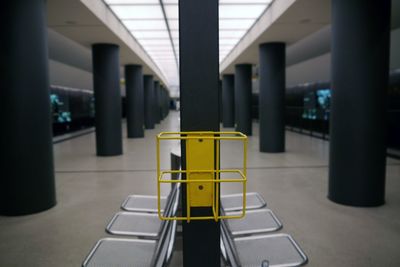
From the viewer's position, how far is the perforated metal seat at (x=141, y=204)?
5.64 m

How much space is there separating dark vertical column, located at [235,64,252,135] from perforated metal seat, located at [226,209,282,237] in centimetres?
1255

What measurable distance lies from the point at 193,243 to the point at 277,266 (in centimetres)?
113

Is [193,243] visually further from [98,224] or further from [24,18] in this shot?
[24,18]

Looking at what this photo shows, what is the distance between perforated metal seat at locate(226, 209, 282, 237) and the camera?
4.66 meters

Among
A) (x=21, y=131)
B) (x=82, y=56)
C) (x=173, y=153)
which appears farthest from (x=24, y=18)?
(x=82, y=56)

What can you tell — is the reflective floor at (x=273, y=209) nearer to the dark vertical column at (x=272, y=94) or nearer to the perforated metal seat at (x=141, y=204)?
the perforated metal seat at (x=141, y=204)

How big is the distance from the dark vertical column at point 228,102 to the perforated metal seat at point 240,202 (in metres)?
17.4

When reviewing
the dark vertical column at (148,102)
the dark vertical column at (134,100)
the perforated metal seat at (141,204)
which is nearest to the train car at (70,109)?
the dark vertical column at (134,100)

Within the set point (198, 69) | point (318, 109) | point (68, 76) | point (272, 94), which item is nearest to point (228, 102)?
point (318, 109)

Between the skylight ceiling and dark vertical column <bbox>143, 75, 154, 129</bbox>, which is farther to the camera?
dark vertical column <bbox>143, 75, 154, 129</bbox>

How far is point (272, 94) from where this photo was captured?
39.4ft

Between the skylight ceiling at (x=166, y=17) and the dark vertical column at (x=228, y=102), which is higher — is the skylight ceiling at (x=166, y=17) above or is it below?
above

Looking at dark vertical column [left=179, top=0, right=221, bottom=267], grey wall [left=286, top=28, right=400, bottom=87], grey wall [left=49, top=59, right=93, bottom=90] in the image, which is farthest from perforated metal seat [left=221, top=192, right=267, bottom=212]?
grey wall [left=49, top=59, right=93, bottom=90]

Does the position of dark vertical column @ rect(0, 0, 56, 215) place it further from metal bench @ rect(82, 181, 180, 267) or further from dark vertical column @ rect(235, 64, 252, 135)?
dark vertical column @ rect(235, 64, 252, 135)
